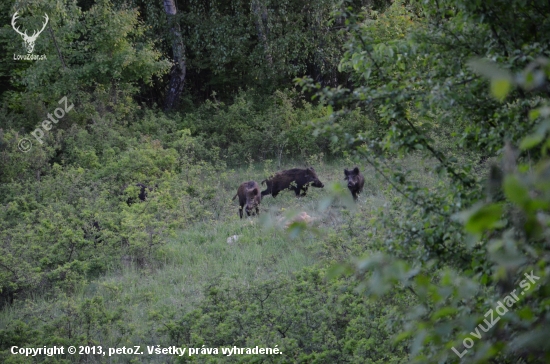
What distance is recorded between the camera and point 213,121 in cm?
1953

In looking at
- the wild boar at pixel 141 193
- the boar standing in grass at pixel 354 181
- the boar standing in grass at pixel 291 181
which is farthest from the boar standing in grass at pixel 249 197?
the wild boar at pixel 141 193

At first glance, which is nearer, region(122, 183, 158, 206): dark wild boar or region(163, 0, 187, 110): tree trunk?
region(122, 183, 158, 206): dark wild boar

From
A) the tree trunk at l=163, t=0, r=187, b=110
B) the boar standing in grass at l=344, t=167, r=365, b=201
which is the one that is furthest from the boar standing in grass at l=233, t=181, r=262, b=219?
the tree trunk at l=163, t=0, r=187, b=110

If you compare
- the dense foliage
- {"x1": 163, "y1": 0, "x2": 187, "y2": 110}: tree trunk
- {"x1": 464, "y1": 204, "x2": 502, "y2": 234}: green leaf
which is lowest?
{"x1": 464, "y1": 204, "x2": 502, "y2": 234}: green leaf

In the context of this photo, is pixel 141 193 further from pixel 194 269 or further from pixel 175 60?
pixel 175 60

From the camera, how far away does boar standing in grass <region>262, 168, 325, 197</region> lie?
1395 cm

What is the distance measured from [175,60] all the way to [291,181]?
29.8 ft

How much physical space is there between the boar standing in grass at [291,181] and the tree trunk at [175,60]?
837 cm

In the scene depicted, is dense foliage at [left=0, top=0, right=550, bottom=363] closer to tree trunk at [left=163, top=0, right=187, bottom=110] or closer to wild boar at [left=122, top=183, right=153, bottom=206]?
wild boar at [left=122, top=183, right=153, bottom=206]

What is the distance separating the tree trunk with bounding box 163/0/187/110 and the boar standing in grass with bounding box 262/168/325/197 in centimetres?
837

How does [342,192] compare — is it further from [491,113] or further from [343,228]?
[343,228]

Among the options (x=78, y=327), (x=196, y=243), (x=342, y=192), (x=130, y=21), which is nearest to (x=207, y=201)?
(x=196, y=243)

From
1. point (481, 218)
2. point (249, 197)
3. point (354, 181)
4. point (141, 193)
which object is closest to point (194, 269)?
point (249, 197)

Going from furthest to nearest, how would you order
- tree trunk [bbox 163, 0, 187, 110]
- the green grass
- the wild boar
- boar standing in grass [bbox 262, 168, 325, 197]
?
tree trunk [bbox 163, 0, 187, 110]
boar standing in grass [bbox 262, 168, 325, 197]
the wild boar
the green grass
